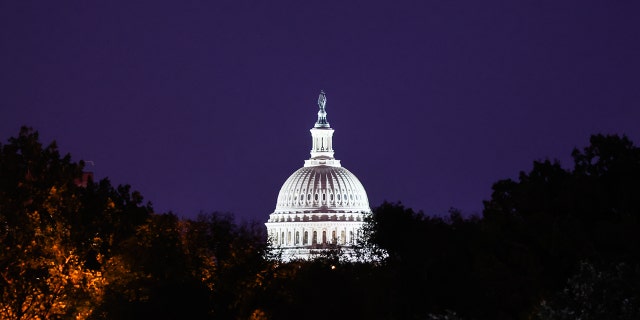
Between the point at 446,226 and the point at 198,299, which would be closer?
the point at 198,299

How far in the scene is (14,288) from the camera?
54.3 meters

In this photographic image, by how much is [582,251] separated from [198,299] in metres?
17.1

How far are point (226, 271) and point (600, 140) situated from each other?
58.9 feet

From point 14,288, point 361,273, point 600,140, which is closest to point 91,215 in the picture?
point 14,288

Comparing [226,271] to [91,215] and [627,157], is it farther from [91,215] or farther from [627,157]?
[627,157]

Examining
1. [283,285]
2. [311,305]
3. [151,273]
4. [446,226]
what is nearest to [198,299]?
[151,273]

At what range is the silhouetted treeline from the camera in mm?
52438

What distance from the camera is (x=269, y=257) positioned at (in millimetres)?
75000

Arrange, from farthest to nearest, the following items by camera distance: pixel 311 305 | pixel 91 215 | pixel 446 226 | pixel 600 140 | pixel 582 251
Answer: pixel 446 226 < pixel 311 305 < pixel 91 215 < pixel 600 140 < pixel 582 251

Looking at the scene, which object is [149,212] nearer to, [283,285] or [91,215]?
[283,285]

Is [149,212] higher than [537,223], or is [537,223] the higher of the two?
[149,212]

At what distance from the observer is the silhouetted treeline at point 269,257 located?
2064 inches

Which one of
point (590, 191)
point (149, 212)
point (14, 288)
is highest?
point (149, 212)

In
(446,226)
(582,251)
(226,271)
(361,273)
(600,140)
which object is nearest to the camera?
(582,251)
